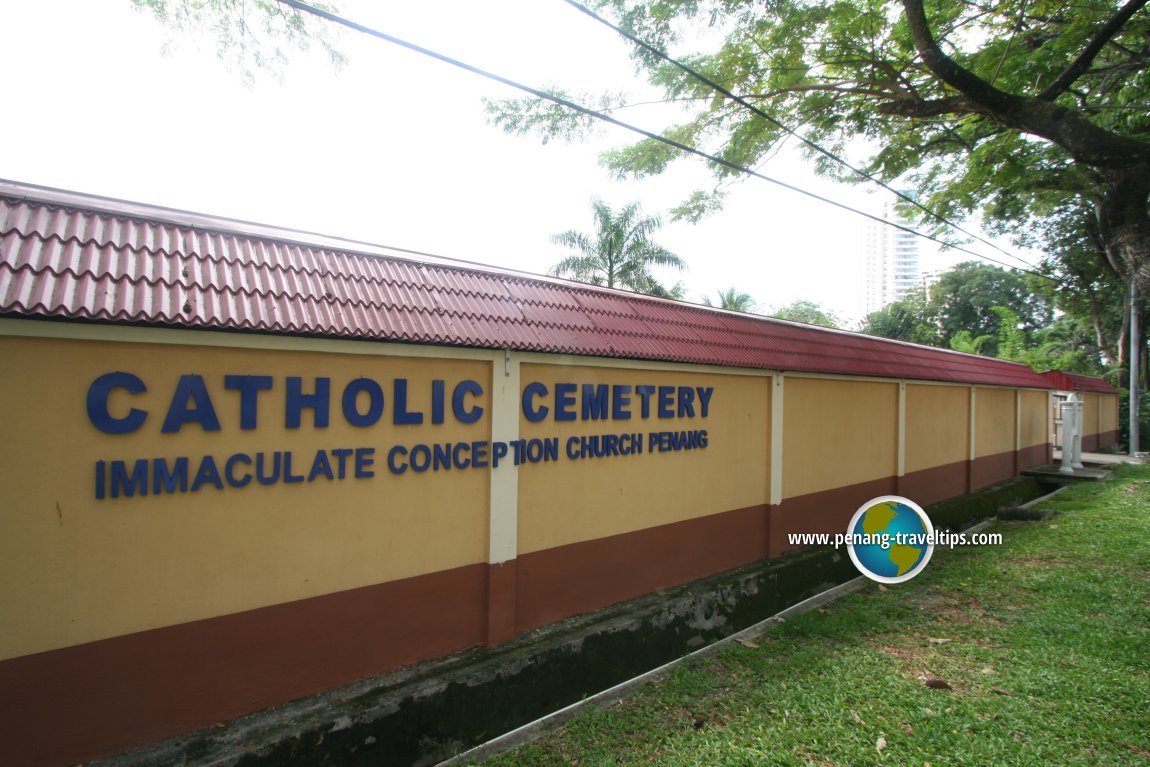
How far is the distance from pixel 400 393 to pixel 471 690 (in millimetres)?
1978

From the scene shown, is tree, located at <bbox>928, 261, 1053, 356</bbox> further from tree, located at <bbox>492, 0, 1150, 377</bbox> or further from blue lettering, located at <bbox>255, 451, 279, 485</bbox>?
blue lettering, located at <bbox>255, 451, 279, 485</bbox>

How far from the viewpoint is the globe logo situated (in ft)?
24.1

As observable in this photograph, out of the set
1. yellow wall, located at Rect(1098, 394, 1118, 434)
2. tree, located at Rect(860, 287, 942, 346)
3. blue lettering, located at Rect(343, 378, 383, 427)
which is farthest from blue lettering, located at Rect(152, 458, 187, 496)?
tree, located at Rect(860, 287, 942, 346)

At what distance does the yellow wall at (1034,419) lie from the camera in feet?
46.1

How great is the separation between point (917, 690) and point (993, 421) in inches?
408

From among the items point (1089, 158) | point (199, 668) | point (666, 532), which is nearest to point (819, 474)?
point (666, 532)

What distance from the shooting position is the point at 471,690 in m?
3.83

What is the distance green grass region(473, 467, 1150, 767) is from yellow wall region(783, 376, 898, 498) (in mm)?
1455

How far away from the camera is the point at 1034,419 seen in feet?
48.2

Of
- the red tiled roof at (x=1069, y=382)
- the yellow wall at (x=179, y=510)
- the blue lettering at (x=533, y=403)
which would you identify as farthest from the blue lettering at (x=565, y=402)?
the red tiled roof at (x=1069, y=382)

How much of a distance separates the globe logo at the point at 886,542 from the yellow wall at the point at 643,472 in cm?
188

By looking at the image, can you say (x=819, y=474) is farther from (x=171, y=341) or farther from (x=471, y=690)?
(x=171, y=341)

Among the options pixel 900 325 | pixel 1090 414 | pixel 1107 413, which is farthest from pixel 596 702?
pixel 900 325

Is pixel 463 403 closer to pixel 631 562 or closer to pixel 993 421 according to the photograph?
pixel 631 562
